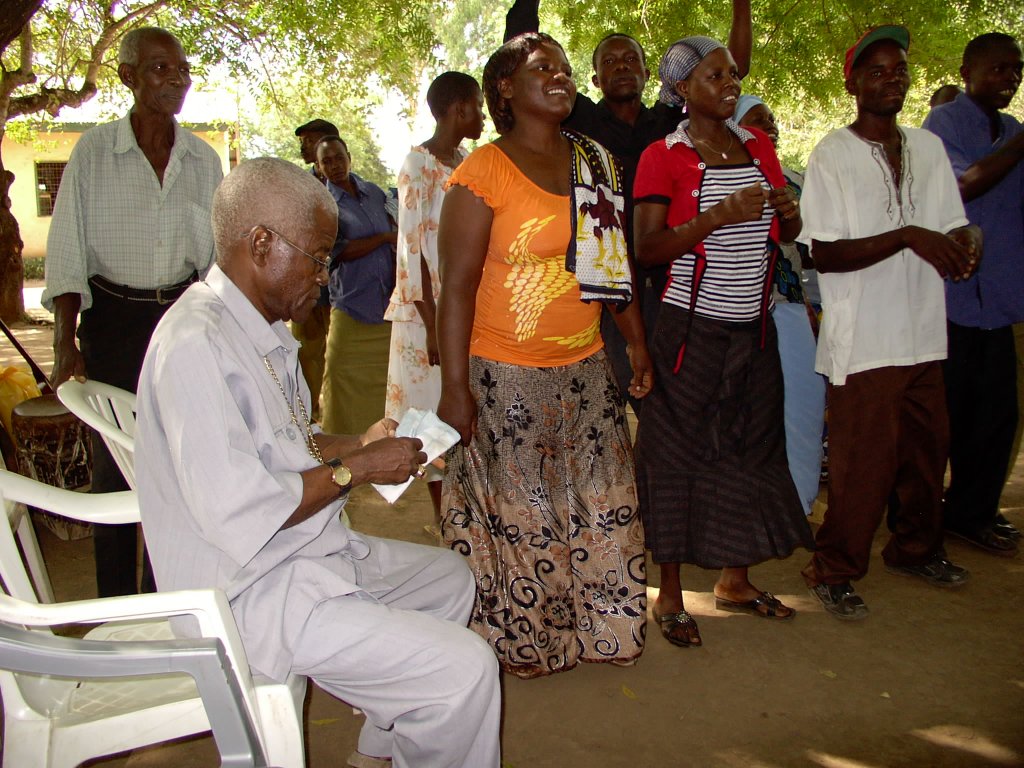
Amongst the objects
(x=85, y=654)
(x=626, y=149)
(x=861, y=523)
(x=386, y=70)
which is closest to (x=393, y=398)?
(x=626, y=149)

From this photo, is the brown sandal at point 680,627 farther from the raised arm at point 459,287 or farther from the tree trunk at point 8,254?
the tree trunk at point 8,254

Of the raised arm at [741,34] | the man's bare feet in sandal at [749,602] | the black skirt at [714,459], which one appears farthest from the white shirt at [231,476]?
the raised arm at [741,34]

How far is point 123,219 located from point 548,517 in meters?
1.96

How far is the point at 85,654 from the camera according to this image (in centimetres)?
150

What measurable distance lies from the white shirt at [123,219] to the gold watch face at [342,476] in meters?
1.78

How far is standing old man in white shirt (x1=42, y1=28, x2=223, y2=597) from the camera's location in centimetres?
323

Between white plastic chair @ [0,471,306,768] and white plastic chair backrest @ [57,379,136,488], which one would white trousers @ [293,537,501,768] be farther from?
white plastic chair backrest @ [57,379,136,488]

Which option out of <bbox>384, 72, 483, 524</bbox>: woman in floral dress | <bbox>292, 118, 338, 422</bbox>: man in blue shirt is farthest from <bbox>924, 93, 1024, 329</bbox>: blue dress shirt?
<bbox>292, 118, 338, 422</bbox>: man in blue shirt

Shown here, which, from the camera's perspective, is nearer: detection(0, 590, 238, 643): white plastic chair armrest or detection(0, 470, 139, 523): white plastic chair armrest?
detection(0, 590, 238, 643): white plastic chair armrest

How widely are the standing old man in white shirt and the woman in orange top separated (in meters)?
1.21

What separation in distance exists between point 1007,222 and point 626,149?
1.80 m

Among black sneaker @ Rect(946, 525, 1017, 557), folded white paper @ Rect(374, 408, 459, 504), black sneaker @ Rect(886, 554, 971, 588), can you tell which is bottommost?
black sneaker @ Rect(886, 554, 971, 588)

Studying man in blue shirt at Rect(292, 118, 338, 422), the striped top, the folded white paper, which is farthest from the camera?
man in blue shirt at Rect(292, 118, 338, 422)

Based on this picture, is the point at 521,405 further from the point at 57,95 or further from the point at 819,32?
the point at 57,95
